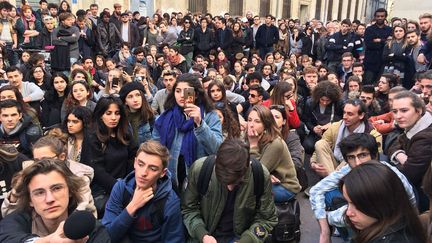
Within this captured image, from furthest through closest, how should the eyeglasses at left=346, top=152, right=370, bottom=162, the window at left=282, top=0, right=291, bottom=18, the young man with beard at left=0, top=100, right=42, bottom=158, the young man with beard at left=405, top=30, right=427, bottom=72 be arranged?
1. the window at left=282, top=0, right=291, bottom=18
2. the young man with beard at left=405, top=30, right=427, bottom=72
3. the young man with beard at left=0, top=100, right=42, bottom=158
4. the eyeglasses at left=346, top=152, right=370, bottom=162

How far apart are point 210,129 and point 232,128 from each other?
3.22 feet

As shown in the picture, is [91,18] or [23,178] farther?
[91,18]

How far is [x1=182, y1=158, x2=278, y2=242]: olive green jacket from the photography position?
2842 millimetres

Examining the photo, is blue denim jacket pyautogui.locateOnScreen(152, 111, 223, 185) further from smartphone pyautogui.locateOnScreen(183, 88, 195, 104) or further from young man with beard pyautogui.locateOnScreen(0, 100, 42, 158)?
young man with beard pyautogui.locateOnScreen(0, 100, 42, 158)

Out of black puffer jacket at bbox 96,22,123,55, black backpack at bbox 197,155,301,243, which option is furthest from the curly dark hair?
black puffer jacket at bbox 96,22,123,55

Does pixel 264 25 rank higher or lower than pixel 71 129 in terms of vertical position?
higher

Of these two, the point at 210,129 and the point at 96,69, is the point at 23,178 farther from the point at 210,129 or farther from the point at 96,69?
the point at 96,69

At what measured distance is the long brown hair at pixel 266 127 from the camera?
3.55 metres

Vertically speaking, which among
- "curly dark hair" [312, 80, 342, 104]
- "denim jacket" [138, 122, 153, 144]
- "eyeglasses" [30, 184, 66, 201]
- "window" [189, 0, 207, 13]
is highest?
"window" [189, 0, 207, 13]

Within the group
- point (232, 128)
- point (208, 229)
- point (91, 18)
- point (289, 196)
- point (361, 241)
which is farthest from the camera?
point (91, 18)

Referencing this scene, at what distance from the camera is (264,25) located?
11.4 metres

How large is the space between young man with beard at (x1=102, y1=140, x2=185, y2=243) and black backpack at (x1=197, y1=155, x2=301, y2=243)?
258 millimetres

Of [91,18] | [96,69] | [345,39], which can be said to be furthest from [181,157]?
[345,39]

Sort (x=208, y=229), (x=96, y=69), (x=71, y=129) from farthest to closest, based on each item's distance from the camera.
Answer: (x=96, y=69) < (x=71, y=129) < (x=208, y=229)
